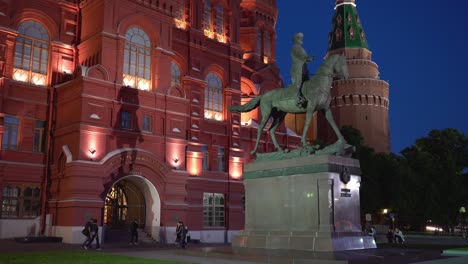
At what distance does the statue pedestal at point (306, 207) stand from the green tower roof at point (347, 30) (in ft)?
191

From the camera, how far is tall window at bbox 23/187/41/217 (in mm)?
30734

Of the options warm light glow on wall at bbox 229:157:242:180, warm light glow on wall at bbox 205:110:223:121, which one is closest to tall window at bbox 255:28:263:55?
warm light glow on wall at bbox 205:110:223:121

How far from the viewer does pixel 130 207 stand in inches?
1385

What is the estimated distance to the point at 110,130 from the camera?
31.6 m

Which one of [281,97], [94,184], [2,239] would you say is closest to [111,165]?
[94,184]

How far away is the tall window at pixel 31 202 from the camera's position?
30.7 meters

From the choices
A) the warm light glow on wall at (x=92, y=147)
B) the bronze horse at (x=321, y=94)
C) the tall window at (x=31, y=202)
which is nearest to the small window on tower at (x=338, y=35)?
the warm light glow on wall at (x=92, y=147)

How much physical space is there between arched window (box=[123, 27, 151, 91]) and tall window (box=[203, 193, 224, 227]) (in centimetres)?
1066

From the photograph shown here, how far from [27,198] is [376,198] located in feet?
99.9

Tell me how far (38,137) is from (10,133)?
6.07ft

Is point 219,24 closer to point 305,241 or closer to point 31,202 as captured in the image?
point 31,202

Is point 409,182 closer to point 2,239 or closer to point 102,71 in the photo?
point 102,71

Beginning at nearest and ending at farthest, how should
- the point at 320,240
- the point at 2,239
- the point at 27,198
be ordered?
the point at 320,240 → the point at 2,239 → the point at 27,198

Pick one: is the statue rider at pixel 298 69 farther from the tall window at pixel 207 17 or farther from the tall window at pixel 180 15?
the tall window at pixel 207 17
